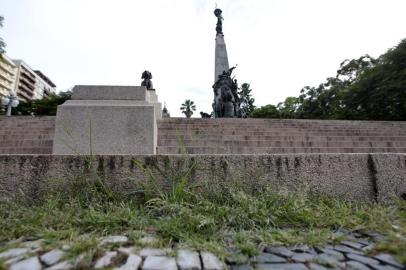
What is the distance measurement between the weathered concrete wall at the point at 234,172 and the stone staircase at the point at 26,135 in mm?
2658

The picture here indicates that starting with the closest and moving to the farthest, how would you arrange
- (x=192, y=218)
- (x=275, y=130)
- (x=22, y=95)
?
1. (x=192, y=218)
2. (x=275, y=130)
3. (x=22, y=95)

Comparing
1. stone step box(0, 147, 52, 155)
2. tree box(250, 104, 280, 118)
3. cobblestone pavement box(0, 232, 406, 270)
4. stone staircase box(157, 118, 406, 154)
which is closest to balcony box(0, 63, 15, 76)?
tree box(250, 104, 280, 118)

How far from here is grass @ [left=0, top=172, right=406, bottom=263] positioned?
1533 mm

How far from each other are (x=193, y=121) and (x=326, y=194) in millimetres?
5174

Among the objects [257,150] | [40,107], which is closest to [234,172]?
[257,150]

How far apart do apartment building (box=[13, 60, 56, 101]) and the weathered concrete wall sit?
67.4 meters

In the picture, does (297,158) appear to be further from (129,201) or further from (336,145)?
(336,145)

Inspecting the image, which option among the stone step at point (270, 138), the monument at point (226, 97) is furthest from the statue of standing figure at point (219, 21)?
the stone step at point (270, 138)

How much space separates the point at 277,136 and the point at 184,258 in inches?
214

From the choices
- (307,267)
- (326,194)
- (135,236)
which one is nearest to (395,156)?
(326,194)

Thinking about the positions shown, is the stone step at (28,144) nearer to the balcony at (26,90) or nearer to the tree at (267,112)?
the tree at (267,112)

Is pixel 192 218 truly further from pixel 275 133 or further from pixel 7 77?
pixel 7 77

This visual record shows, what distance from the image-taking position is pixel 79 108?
380cm

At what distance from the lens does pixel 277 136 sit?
6262 mm
